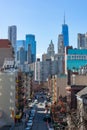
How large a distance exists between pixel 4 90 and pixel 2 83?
1420 millimetres

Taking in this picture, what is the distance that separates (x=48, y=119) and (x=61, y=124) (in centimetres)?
1864

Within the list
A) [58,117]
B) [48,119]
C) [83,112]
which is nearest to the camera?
[83,112]

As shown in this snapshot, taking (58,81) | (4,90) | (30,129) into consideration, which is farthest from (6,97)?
(58,81)

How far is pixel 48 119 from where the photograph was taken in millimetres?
88562

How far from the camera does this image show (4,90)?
244ft

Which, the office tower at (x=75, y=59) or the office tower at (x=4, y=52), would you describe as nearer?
the office tower at (x=4, y=52)

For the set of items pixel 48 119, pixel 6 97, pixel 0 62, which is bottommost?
pixel 48 119

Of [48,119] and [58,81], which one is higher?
[58,81]

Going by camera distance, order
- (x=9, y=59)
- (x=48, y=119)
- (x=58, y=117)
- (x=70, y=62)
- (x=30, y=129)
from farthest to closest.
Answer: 1. (x=70, y=62)
2. (x=9, y=59)
3. (x=48, y=119)
4. (x=58, y=117)
5. (x=30, y=129)

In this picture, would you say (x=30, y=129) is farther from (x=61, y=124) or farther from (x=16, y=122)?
(x=16, y=122)

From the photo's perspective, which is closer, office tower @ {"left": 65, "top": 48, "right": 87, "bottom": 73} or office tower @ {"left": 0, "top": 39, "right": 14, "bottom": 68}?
office tower @ {"left": 0, "top": 39, "right": 14, "bottom": 68}

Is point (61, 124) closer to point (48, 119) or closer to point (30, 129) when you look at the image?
point (30, 129)

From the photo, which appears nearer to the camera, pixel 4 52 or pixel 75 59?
pixel 4 52

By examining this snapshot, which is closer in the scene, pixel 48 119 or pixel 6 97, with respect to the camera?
pixel 6 97
